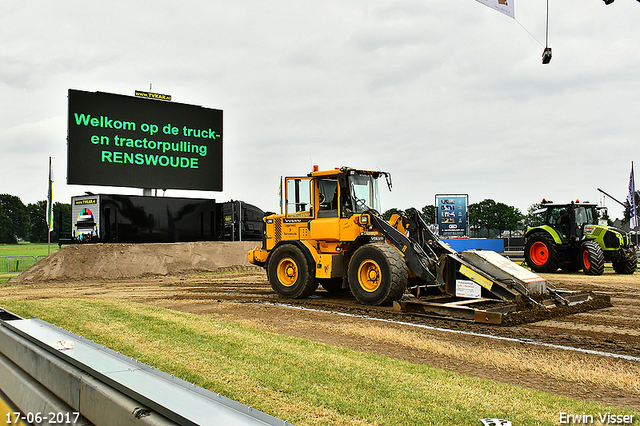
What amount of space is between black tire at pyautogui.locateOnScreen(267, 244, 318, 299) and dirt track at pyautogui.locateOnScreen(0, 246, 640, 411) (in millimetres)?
292

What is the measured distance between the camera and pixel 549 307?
884cm

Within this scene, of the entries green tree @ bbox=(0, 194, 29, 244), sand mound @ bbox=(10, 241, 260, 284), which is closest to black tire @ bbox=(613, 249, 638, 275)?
sand mound @ bbox=(10, 241, 260, 284)

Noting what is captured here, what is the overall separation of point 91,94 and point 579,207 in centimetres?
1950

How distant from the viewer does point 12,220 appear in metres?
89.3

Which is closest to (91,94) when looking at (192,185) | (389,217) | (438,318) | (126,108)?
(126,108)

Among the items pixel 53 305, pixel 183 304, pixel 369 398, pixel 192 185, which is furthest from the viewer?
pixel 192 185

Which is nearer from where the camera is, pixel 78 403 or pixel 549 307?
pixel 78 403

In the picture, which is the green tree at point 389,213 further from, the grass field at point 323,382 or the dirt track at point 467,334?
the grass field at point 323,382

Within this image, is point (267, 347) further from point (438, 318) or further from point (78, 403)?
point (438, 318)

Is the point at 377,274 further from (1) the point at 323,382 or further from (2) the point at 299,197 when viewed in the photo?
(1) the point at 323,382

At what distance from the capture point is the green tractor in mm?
18281

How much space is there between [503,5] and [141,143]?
52.8ft

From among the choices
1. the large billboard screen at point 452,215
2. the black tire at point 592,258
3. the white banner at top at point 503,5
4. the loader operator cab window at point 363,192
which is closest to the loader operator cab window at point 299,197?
the loader operator cab window at point 363,192

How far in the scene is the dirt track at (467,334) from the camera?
17.1ft
